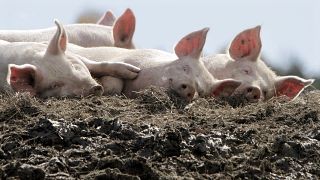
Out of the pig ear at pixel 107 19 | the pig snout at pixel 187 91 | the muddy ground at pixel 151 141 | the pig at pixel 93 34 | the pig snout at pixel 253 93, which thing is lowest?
the pig ear at pixel 107 19

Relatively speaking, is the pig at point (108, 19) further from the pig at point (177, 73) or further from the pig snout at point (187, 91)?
the pig snout at point (187, 91)

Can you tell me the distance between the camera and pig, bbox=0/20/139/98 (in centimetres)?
902

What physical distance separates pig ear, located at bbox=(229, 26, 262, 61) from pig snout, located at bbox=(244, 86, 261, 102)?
601mm

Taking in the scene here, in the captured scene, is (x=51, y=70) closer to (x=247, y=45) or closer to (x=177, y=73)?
(x=177, y=73)

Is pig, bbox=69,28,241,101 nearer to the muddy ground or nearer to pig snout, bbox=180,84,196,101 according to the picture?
pig snout, bbox=180,84,196,101

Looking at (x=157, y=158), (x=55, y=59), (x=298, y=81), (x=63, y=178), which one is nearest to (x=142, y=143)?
(x=157, y=158)

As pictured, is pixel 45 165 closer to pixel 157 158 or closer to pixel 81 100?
pixel 157 158

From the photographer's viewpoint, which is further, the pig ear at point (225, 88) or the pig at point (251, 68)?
the pig at point (251, 68)

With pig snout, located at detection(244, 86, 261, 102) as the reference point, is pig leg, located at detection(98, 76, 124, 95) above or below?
below

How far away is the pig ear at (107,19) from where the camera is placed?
1282 cm

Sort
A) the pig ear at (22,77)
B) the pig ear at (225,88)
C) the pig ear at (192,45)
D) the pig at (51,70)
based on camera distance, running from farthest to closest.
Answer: the pig ear at (192,45)
the pig ear at (225,88)
the pig at (51,70)
the pig ear at (22,77)

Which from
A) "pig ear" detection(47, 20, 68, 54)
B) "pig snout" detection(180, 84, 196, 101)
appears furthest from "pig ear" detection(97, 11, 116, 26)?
"pig snout" detection(180, 84, 196, 101)

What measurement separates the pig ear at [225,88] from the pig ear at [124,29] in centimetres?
159

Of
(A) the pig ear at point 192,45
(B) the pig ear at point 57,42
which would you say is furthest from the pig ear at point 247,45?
(B) the pig ear at point 57,42
